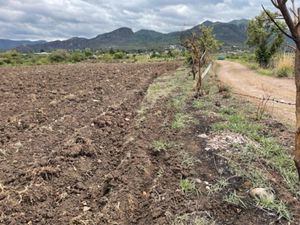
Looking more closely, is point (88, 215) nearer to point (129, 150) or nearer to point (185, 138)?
point (129, 150)

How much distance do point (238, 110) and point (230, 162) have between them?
5.22 metres

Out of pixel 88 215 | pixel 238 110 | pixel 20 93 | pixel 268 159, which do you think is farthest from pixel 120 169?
pixel 20 93

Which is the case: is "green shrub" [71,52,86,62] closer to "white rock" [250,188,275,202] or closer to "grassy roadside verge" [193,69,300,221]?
"grassy roadside verge" [193,69,300,221]

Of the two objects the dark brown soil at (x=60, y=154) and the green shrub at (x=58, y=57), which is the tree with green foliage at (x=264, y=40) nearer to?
the dark brown soil at (x=60, y=154)

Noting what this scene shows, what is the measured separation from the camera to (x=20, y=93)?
15617 millimetres

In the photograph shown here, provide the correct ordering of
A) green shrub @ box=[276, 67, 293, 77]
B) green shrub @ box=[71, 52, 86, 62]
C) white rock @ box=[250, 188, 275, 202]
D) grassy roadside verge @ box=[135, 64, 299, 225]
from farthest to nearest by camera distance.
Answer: green shrub @ box=[71, 52, 86, 62] < green shrub @ box=[276, 67, 293, 77] < white rock @ box=[250, 188, 275, 202] < grassy roadside verge @ box=[135, 64, 299, 225]

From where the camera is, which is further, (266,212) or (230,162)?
(230,162)

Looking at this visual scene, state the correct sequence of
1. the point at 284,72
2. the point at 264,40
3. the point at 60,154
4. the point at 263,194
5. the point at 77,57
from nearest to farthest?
the point at 263,194 < the point at 60,154 < the point at 284,72 < the point at 264,40 < the point at 77,57

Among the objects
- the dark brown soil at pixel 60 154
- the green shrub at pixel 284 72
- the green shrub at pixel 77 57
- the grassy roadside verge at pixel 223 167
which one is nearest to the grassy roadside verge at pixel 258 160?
the grassy roadside verge at pixel 223 167

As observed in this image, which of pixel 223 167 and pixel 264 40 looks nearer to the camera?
pixel 223 167

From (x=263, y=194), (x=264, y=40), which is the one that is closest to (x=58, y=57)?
(x=264, y=40)

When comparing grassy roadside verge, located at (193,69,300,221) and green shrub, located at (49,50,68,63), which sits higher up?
grassy roadside verge, located at (193,69,300,221)

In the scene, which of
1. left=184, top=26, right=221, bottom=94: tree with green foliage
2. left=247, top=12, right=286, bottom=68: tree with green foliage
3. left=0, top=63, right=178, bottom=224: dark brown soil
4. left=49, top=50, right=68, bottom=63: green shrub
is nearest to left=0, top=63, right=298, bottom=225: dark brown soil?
left=0, top=63, right=178, bottom=224: dark brown soil

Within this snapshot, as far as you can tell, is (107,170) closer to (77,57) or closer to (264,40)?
(264,40)
